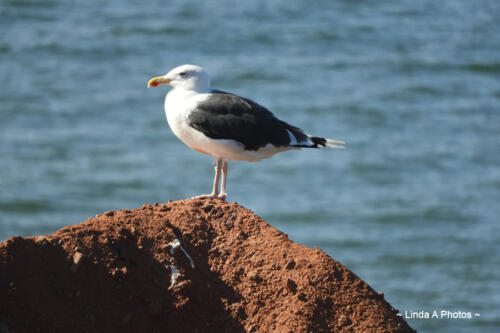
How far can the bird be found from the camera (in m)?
6.82

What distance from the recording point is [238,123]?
6859 millimetres

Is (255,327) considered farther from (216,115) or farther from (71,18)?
(71,18)

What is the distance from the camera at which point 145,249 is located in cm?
566

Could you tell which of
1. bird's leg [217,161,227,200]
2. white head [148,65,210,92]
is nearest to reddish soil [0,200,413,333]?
bird's leg [217,161,227,200]

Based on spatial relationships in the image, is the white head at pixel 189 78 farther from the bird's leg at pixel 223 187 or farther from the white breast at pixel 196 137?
the bird's leg at pixel 223 187

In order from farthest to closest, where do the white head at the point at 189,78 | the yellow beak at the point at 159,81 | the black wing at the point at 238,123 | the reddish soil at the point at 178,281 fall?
the yellow beak at the point at 159,81, the white head at the point at 189,78, the black wing at the point at 238,123, the reddish soil at the point at 178,281

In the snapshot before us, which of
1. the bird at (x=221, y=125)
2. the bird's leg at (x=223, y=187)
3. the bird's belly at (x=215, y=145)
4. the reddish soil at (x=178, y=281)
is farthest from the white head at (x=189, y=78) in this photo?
the reddish soil at (x=178, y=281)

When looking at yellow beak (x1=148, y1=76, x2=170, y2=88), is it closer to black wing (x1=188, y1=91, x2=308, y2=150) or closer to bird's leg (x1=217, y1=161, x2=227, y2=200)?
black wing (x1=188, y1=91, x2=308, y2=150)

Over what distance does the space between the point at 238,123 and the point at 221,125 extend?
159 millimetres

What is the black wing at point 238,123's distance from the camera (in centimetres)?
680

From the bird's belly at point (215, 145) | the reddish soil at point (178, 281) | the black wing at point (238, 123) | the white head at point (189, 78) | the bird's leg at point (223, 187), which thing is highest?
the white head at point (189, 78)

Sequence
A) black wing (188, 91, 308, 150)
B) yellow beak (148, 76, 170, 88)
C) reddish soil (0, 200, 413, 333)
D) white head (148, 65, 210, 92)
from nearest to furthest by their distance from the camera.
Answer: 1. reddish soil (0, 200, 413, 333)
2. black wing (188, 91, 308, 150)
3. white head (148, 65, 210, 92)
4. yellow beak (148, 76, 170, 88)

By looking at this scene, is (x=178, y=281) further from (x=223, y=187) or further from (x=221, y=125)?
(x=221, y=125)

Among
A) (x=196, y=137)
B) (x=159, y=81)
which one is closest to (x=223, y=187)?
(x=196, y=137)
